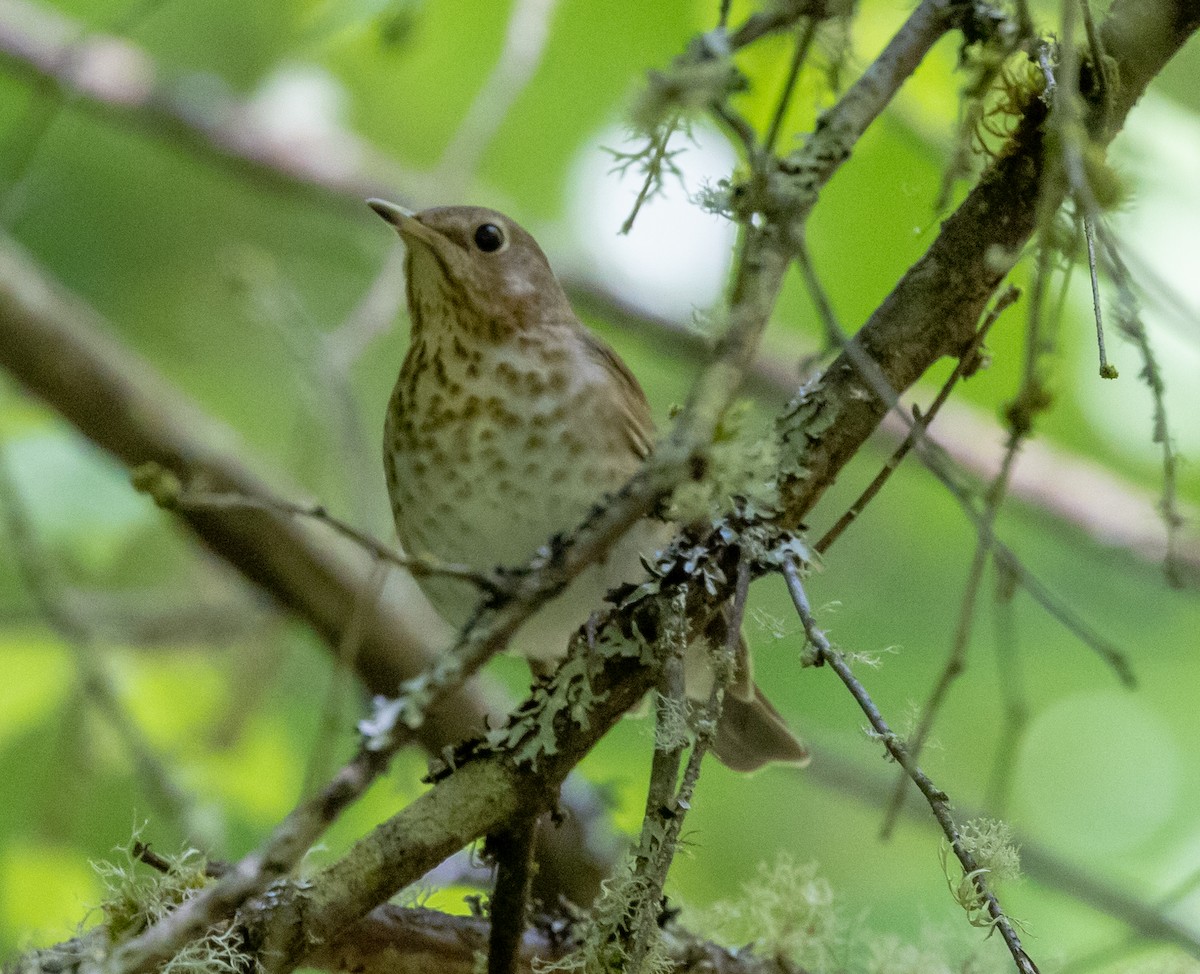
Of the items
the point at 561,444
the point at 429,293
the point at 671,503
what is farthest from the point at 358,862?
the point at 429,293

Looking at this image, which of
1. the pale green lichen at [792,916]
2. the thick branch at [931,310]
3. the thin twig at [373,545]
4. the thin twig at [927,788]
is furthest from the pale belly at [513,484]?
the thin twig at [373,545]

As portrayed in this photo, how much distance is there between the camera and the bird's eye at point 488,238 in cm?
266

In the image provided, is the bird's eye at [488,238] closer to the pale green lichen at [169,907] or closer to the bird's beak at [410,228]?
the bird's beak at [410,228]

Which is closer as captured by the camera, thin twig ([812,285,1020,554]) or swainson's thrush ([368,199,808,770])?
thin twig ([812,285,1020,554])

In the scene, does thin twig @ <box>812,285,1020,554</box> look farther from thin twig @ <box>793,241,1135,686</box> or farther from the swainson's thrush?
the swainson's thrush

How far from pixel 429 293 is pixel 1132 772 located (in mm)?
3808

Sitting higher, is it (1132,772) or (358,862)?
(1132,772)

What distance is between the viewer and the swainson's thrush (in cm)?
242

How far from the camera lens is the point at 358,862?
4.96 feet

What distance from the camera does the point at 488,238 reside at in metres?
2.68

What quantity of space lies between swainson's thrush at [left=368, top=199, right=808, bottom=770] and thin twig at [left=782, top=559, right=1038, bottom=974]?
96 cm

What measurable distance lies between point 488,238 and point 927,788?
1675mm

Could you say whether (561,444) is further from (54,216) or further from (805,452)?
(54,216)

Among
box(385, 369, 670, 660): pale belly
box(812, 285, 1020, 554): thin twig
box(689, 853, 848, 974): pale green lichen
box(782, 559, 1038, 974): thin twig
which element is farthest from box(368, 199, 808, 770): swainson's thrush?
box(782, 559, 1038, 974): thin twig
